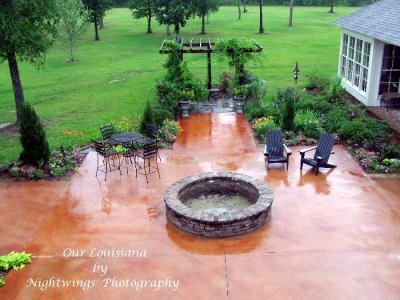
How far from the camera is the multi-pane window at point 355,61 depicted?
50.0 feet

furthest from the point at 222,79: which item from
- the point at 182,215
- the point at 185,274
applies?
the point at 185,274

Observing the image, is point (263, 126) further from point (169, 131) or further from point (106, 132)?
point (106, 132)

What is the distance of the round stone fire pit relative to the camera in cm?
785

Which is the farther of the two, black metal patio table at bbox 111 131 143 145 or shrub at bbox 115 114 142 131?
shrub at bbox 115 114 142 131

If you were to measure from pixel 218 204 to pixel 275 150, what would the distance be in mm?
2762

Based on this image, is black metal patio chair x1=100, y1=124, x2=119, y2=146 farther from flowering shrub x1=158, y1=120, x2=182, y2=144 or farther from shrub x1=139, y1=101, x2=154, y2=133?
flowering shrub x1=158, y1=120, x2=182, y2=144

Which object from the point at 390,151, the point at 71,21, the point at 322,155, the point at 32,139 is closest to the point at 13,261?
the point at 32,139

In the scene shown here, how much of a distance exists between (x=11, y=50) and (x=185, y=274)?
384 inches

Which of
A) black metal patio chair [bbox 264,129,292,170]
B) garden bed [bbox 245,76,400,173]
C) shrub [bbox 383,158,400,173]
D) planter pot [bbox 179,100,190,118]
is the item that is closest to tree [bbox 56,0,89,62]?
planter pot [bbox 179,100,190,118]

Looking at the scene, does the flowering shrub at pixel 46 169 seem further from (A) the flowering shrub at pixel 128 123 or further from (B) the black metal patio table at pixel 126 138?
(A) the flowering shrub at pixel 128 123

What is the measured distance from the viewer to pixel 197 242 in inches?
306

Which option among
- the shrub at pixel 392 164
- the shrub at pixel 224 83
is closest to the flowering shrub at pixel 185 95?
the shrub at pixel 224 83

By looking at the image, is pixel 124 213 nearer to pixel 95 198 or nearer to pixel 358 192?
pixel 95 198

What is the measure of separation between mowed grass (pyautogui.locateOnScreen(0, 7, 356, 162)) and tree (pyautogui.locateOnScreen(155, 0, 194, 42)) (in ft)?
7.49
